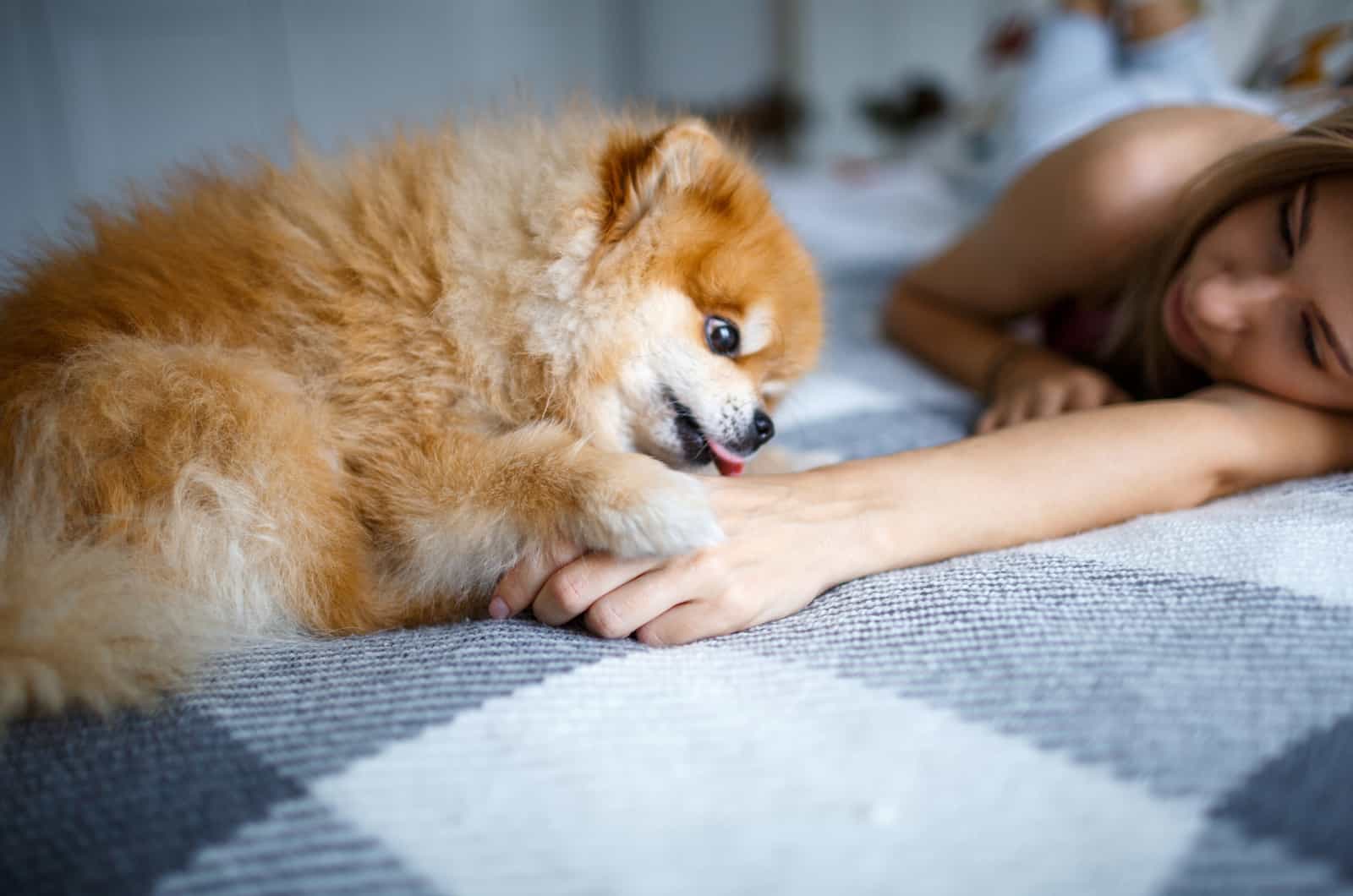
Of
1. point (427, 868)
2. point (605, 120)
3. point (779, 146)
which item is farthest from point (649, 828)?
point (779, 146)

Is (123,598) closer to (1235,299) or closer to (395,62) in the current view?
(1235,299)

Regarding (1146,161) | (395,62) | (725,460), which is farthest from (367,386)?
(395,62)

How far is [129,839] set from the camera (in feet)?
1.74

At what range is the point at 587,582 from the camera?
0.80 m

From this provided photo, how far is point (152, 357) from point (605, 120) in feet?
2.18

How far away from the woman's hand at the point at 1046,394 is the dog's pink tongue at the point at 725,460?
0.46 meters

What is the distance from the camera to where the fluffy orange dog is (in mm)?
762

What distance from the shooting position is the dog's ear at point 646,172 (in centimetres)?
98

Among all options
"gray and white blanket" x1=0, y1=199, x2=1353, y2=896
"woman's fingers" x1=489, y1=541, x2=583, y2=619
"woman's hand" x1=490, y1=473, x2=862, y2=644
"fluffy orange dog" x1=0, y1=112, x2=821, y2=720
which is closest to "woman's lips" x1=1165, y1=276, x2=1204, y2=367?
"gray and white blanket" x1=0, y1=199, x2=1353, y2=896

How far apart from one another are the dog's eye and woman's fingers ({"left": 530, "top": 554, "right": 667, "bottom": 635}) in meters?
0.36

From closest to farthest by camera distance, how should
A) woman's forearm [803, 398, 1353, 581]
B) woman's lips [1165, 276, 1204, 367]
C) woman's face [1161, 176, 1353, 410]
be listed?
woman's forearm [803, 398, 1353, 581]
woman's face [1161, 176, 1353, 410]
woman's lips [1165, 276, 1204, 367]

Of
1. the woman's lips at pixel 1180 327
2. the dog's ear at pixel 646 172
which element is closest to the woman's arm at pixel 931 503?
the woman's lips at pixel 1180 327

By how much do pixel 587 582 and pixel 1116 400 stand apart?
3.27ft

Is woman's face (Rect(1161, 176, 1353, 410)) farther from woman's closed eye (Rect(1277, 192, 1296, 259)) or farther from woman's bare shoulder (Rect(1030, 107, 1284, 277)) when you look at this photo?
woman's bare shoulder (Rect(1030, 107, 1284, 277))
